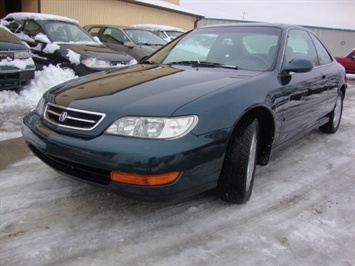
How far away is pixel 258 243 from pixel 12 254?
160 centimetres

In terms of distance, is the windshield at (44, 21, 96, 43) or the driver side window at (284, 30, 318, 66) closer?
the driver side window at (284, 30, 318, 66)

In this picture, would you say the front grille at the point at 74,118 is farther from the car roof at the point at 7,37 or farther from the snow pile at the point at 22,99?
the car roof at the point at 7,37

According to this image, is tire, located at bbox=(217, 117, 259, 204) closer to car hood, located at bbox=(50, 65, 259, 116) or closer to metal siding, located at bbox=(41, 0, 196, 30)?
car hood, located at bbox=(50, 65, 259, 116)

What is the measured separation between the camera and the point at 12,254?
2.17 meters

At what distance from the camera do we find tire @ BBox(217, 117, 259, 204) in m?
2.65

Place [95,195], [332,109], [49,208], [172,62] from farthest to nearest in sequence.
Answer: [332,109] → [172,62] → [95,195] → [49,208]

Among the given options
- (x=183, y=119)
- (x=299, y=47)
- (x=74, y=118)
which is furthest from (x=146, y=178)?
(x=299, y=47)

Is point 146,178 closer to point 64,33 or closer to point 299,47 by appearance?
point 299,47

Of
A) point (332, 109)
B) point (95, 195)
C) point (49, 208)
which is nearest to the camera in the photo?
point (49, 208)

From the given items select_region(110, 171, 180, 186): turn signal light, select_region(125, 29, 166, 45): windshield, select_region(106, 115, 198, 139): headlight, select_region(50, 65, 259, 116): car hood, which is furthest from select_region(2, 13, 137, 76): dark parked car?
select_region(110, 171, 180, 186): turn signal light

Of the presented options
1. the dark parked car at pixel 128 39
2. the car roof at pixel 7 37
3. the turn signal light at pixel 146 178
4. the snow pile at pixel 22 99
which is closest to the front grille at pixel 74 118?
the turn signal light at pixel 146 178

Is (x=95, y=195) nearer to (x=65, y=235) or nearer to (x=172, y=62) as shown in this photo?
(x=65, y=235)

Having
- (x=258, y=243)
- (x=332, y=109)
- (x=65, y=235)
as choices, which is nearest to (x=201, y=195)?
(x=258, y=243)

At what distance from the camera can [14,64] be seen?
18.5ft
